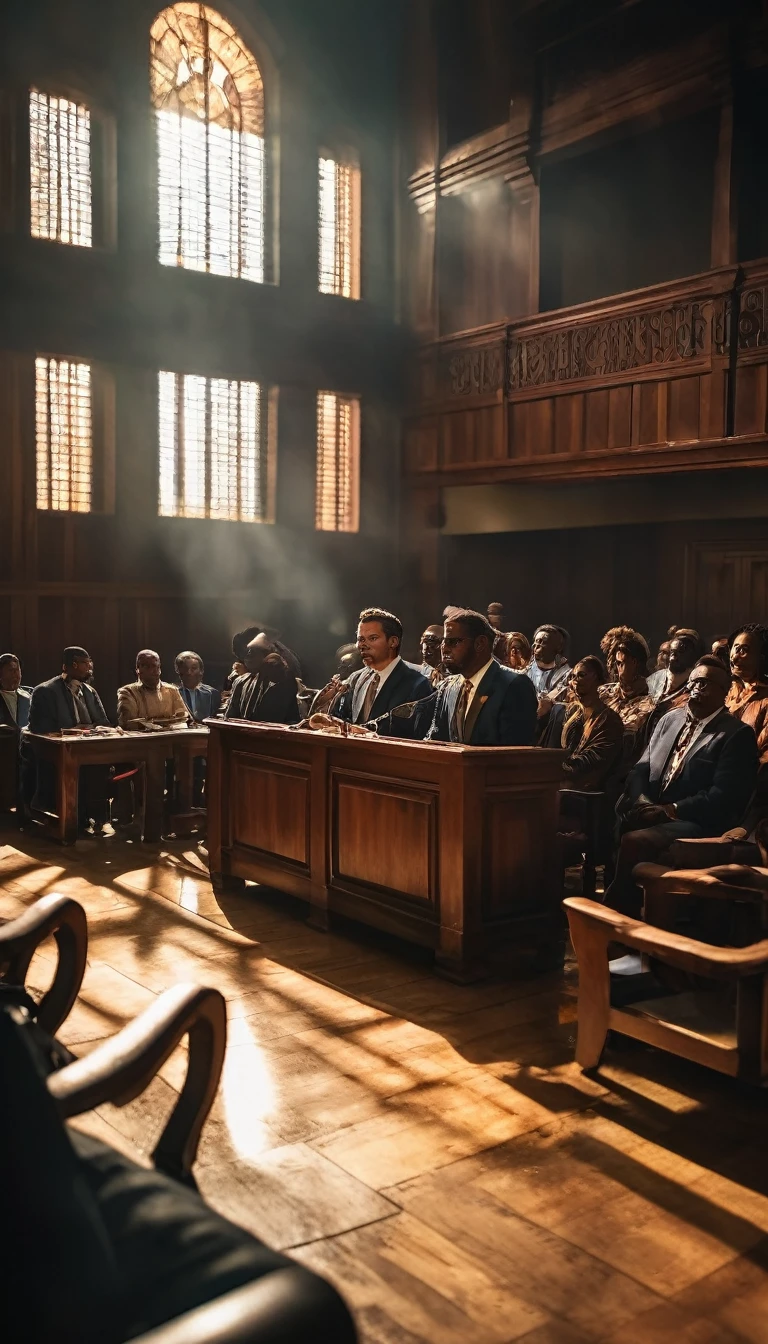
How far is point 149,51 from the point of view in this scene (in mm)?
10836

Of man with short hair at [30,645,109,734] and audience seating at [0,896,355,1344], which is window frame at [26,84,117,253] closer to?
man with short hair at [30,645,109,734]

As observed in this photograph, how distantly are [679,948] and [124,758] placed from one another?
16.4 feet

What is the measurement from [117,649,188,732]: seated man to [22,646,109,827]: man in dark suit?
0.27m

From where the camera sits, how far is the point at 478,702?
476cm

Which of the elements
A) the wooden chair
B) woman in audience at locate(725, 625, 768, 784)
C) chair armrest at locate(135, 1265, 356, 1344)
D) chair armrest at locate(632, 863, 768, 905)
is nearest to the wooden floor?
the wooden chair

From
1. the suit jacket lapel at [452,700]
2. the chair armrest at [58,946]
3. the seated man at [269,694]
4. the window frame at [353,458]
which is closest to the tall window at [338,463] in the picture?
the window frame at [353,458]

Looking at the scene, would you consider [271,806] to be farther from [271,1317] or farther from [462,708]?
[271,1317]

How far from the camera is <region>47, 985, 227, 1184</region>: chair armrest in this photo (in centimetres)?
188

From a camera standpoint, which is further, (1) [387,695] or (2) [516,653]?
(2) [516,653]

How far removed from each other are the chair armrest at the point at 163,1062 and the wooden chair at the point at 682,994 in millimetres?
1568

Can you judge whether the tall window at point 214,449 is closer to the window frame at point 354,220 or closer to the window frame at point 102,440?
the window frame at point 102,440

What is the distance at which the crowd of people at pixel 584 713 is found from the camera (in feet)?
14.9

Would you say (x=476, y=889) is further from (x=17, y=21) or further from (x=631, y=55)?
(x=17, y=21)

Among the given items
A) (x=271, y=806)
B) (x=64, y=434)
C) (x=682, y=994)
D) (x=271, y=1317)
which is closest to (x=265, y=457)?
(x=64, y=434)
